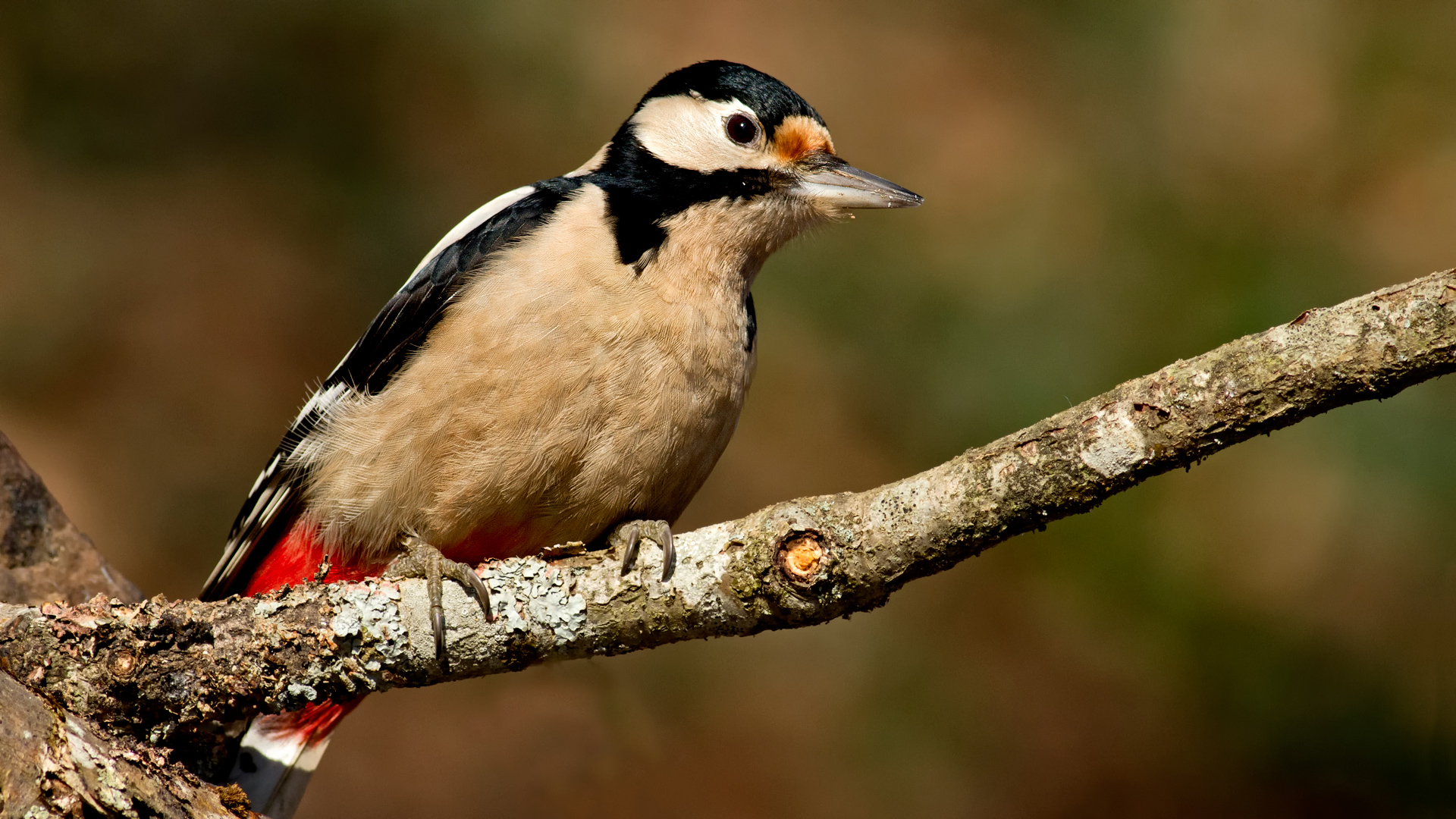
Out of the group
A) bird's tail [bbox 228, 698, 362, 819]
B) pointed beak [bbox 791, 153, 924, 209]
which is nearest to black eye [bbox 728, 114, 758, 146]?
pointed beak [bbox 791, 153, 924, 209]

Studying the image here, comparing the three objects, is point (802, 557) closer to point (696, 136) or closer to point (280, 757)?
point (696, 136)

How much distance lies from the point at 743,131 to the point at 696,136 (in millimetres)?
131

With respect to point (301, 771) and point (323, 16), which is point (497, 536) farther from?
point (323, 16)

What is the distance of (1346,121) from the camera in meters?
6.07

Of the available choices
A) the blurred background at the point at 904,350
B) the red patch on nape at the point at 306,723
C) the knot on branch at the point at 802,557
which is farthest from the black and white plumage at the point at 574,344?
the blurred background at the point at 904,350

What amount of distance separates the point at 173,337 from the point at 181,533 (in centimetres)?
109

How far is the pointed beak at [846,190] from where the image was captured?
2.99 meters

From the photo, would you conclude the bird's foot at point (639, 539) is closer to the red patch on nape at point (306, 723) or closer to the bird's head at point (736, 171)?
the bird's head at point (736, 171)

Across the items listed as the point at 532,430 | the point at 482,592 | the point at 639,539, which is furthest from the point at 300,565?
the point at 639,539

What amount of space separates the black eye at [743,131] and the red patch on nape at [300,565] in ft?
4.65

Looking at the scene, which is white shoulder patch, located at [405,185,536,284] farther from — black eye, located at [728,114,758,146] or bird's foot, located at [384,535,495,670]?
bird's foot, located at [384,535,495,670]

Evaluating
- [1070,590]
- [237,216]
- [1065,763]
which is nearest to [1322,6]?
[1070,590]

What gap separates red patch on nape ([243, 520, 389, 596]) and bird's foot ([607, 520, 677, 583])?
2.01 ft

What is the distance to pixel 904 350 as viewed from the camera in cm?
595
